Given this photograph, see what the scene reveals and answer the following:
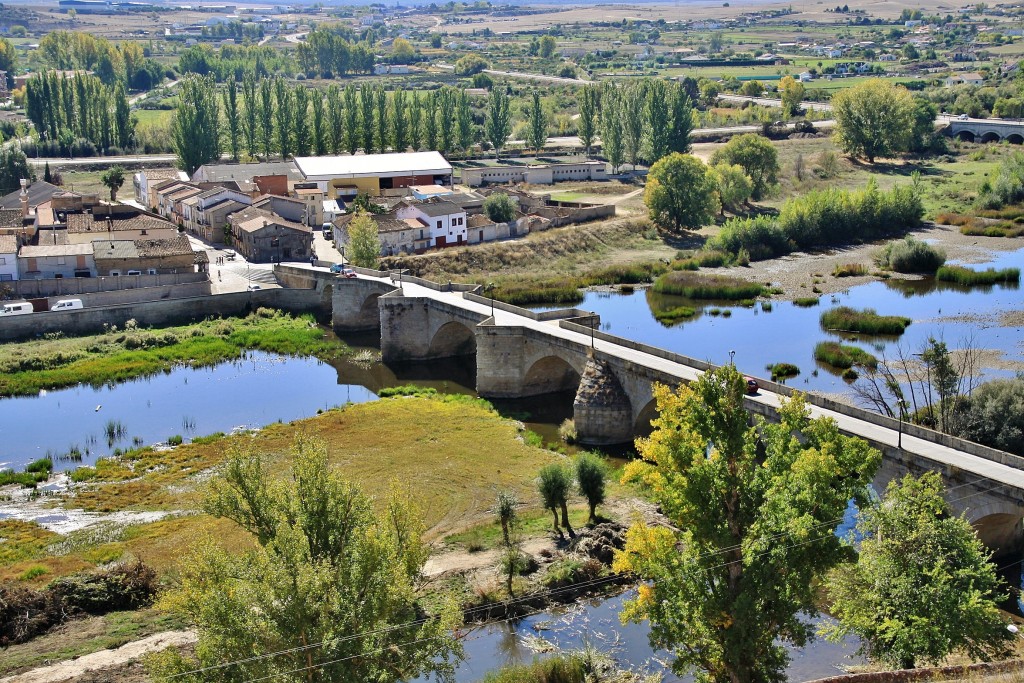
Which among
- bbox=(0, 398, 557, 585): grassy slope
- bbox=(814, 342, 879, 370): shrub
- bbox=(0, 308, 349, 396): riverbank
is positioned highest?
bbox=(814, 342, 879, 370): shrub

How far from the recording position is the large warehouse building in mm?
76625

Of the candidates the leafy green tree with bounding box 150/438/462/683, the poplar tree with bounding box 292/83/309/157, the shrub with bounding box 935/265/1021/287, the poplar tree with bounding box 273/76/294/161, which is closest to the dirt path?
the leafy green tree with bounding box 150/438/462/683

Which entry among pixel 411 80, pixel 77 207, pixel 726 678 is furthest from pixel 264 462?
pixel 411 80

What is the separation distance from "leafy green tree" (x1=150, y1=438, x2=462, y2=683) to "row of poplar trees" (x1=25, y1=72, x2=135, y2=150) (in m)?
75.6

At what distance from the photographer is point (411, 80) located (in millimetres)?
165750

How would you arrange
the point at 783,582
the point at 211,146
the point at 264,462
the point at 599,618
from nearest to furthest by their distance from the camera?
the point at 783,582, the point at 599,618, the point at 264,462, the point at 211,146

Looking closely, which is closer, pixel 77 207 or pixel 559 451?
pixel 559 451

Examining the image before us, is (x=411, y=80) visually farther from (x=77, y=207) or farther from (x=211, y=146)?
(x=77, y=207)

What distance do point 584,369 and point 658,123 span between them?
54556mm

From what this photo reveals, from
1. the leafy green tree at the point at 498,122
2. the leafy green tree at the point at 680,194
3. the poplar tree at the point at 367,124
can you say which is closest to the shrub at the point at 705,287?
the leafy green tree at the point at 680,194

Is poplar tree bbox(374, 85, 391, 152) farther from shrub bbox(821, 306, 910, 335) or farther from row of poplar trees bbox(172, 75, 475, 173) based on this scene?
shrub bbox(821, 306, 910, 335)

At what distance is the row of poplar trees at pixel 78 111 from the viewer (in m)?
92.0

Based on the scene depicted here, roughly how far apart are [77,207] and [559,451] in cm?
4021

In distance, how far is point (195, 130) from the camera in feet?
274
